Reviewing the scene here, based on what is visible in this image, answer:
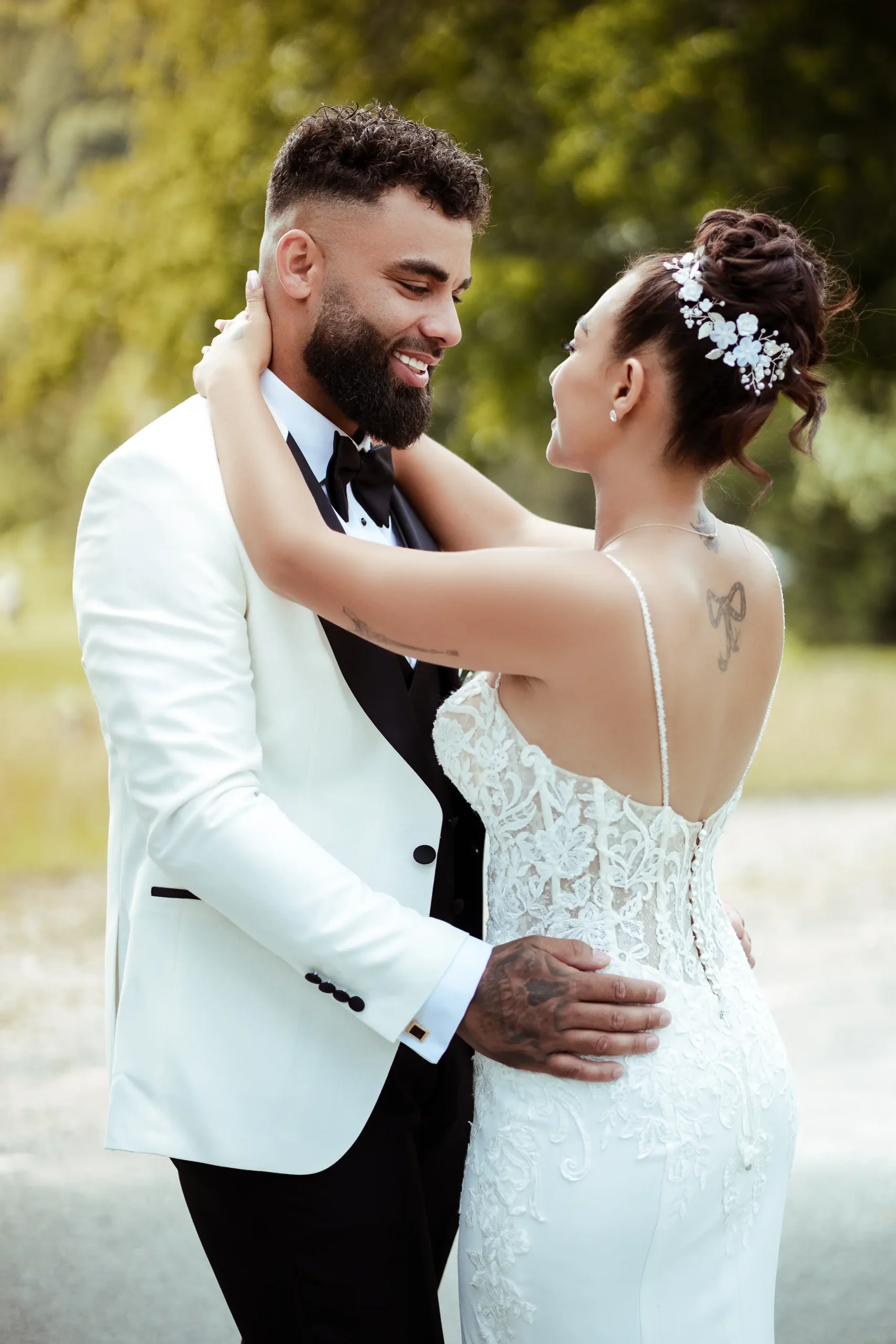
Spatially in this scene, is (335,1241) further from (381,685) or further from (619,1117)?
(381,685)

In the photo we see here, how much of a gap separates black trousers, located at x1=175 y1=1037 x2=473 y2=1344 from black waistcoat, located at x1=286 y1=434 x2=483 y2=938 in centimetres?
27

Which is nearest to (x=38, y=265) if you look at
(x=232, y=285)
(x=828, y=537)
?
(x=232, y=285)

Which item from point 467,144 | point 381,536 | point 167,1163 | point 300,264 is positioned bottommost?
point 167,1163

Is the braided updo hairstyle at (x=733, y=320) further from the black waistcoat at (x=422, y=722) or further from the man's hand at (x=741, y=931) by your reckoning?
the man's hand at (x=741, y=931)

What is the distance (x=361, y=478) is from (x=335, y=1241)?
1179mm

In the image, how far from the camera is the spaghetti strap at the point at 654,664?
1.85 m

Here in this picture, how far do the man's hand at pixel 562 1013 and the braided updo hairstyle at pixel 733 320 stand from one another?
28.5 inches

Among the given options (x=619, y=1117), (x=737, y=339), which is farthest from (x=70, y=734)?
(x=737, y=339)

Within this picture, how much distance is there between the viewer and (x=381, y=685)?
205 centimetres


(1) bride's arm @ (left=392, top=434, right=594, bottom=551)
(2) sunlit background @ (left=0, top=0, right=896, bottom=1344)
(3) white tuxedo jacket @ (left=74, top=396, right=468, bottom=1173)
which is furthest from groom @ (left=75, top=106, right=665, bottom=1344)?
(2) sunlit background @ (left=0, top=0, right=896, bottom=1344)

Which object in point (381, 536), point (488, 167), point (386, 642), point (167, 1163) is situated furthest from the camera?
point (488, 167)

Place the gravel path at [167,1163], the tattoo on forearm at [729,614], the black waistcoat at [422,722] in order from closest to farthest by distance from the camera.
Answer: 1. the tattoo on forearm at [729,614]
2. the black waistcoat at [422,722]
3. the gravel path at [167,1163]

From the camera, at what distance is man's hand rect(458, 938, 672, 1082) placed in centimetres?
187

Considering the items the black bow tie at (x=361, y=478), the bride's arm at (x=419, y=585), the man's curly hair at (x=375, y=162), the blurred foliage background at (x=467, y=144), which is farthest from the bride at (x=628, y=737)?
the blurred foliage background at (x=467, y=144)
